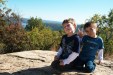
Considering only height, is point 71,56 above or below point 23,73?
above

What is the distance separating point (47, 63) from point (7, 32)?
1903cm

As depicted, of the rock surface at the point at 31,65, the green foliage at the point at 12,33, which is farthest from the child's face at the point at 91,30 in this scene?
the green foliage at the point at 12,33

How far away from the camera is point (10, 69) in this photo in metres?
5.95

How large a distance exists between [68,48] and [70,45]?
0.29ft

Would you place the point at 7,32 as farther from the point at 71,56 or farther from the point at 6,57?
the point at 71,56

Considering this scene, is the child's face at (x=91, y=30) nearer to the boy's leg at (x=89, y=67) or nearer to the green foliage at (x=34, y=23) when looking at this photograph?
the boy's leg at (x=89, y=67)

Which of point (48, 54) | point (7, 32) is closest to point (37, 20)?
point (7, 32)

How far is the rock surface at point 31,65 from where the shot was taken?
5672mm

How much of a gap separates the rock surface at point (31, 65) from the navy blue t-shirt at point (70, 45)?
0.42 meters

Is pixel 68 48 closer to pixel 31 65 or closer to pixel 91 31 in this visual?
pixel 91 31

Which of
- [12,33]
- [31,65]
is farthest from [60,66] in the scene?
[12,33]

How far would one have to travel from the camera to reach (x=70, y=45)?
562 cm

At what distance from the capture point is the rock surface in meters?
5.67

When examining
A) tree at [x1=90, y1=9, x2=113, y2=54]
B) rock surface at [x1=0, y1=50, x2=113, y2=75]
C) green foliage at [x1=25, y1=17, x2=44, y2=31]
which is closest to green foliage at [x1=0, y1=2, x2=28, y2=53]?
tree at [x1=90, y1=9, x2=113, y2=54]
